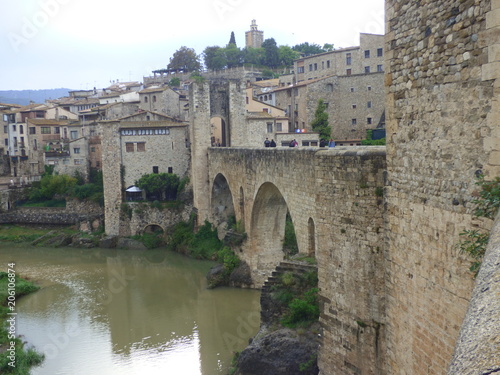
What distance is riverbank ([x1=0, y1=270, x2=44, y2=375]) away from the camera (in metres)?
14.7

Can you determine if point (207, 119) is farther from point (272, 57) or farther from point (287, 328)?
point (272, 57)

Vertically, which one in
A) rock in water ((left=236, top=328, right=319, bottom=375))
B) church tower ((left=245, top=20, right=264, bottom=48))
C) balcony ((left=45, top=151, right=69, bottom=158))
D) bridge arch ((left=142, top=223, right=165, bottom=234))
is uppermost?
church tower ((left=245, top=20, right=264, bottom=48))

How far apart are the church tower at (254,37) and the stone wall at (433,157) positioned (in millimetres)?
86790

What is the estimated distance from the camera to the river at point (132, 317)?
609 inches

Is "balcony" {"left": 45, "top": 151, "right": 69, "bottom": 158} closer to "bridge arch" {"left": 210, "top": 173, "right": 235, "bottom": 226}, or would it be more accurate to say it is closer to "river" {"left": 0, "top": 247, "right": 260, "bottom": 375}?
"river" {"left": 0, "top": 247, "right": 260, "bottom": 375}

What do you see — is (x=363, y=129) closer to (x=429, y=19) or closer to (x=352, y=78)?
(x=352, y=78)

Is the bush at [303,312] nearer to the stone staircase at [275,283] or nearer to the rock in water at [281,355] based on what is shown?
the rock in water at [281,355]

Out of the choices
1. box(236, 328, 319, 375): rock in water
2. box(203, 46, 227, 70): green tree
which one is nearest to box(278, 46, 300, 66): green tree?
box(203, 46, 227, 70): green tree

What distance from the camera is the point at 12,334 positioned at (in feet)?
57.0

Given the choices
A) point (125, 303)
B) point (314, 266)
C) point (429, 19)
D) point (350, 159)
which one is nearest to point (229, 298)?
point (125, 303)

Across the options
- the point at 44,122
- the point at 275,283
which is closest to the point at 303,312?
the point at 275,283

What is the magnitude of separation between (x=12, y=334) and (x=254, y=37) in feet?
261

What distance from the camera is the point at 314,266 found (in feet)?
45.6

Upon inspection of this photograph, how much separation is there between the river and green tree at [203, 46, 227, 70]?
51.0 metres
